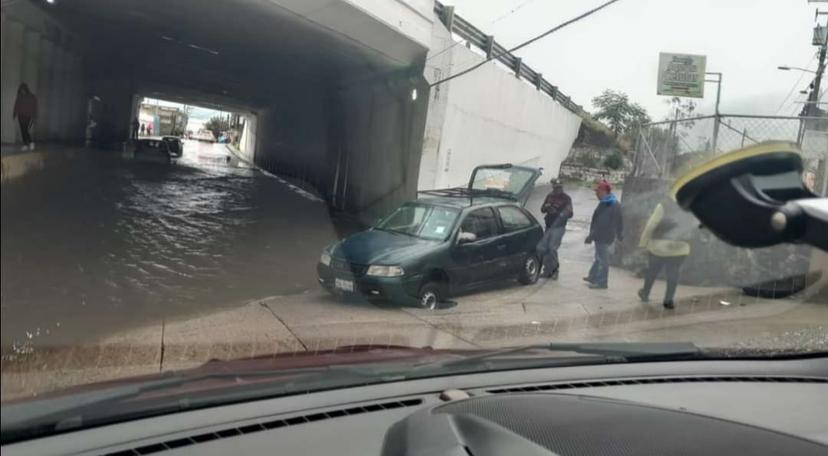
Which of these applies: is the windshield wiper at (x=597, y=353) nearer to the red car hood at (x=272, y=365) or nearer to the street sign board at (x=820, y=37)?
the red car hood at (x=272, y=365)

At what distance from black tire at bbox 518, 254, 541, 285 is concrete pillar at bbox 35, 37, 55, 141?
3.87 metres

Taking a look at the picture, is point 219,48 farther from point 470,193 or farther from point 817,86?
point 817,86

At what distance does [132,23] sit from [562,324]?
4962mm

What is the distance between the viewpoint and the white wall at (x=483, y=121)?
7492mm

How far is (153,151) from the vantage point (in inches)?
225

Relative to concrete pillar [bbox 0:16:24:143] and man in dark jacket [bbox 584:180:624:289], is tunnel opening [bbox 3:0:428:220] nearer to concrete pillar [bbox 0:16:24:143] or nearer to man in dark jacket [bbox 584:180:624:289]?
man in dark jacket [bbox 584:180:624:289]

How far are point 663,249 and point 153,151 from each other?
439 centimetres

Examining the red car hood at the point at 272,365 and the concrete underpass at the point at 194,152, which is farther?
the concrete underpass at the point at 194,152

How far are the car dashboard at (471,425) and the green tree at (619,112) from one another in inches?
152

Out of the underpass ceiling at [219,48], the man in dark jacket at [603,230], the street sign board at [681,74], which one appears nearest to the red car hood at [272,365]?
the underpass ceiling at [219,48]

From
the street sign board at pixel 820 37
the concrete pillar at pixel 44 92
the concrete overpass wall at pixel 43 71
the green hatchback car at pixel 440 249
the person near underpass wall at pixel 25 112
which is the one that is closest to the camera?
the concrete overpass wall at pixel 43 71

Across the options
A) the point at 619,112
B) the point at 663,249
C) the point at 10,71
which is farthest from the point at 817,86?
the point at 10,71

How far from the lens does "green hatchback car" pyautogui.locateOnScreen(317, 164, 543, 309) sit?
5629mm

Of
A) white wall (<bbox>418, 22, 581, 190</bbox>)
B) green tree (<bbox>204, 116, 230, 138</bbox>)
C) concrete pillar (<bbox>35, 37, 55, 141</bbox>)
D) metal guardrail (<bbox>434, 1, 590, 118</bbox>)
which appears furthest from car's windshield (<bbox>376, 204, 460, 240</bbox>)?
concrete pillar (<bbox>35, 37, 55, 141</bbox>)
